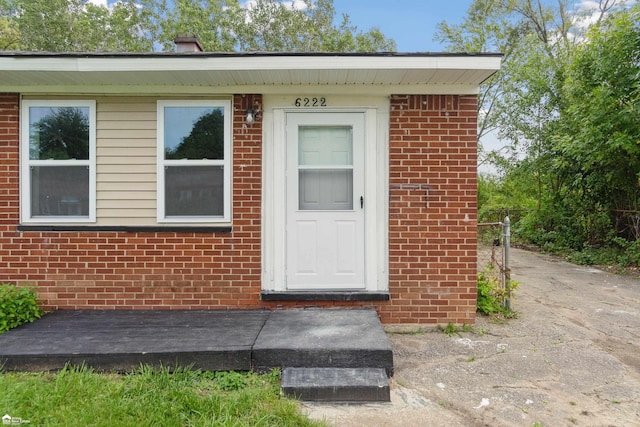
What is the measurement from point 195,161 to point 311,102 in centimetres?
139

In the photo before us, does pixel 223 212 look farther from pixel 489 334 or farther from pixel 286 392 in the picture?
pixel 489 334

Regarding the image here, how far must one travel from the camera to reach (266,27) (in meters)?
18.5

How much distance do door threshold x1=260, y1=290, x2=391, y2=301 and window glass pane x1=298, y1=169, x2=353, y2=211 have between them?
91 cm

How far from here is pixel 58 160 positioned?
4137 millimetres

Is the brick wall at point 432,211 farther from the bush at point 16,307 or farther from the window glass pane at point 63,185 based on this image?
the bush at point 16,307

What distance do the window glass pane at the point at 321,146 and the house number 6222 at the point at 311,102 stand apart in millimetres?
231

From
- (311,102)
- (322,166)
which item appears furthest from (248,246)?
(311,102)

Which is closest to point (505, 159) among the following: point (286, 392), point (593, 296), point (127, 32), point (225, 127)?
point (593, 296)

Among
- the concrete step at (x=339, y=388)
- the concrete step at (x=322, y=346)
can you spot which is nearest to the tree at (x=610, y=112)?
the concrete step at (x=322, y=346)

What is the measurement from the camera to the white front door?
13.7 feet

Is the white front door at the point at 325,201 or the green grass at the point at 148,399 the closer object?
the green grass at the point at 148,399

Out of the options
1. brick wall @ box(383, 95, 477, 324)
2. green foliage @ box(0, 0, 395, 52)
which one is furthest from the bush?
green foliage @ box(0, 0, 395, 52)

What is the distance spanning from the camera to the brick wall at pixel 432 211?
410 cm

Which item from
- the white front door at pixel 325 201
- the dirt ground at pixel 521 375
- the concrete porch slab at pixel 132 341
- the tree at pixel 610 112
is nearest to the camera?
the dirt ground at pixel 521 375
